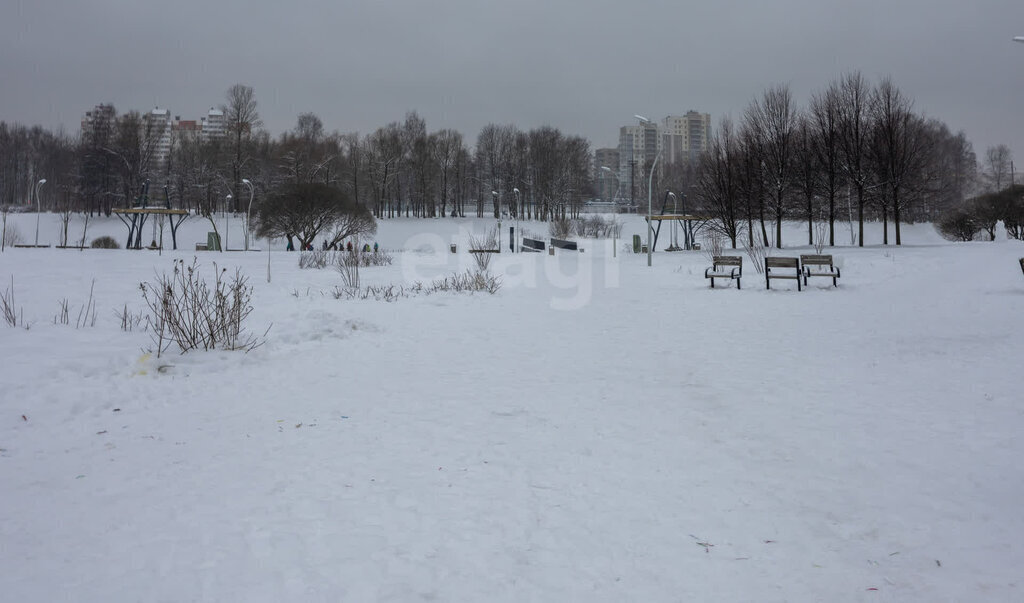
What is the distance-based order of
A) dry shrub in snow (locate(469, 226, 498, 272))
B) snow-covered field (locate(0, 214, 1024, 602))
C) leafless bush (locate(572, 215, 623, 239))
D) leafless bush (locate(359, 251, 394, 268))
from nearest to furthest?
snow-covered field (locate(0, 214, 1024, 602)) → dry shrub in snow (locate(469, 226, 498, 272)) → leafless bush (locate(359, 251, 394, 268)) → leafless bush (locate(572, 215, 623, 239))

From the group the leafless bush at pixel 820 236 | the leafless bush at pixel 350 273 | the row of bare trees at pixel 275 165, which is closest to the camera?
the leafless bush at pixel 350 273

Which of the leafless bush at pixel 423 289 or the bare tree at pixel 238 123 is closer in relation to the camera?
the leafless bush at pixel 423 289

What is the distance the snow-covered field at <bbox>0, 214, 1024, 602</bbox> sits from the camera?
2998 millimetres

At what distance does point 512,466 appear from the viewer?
445 cm

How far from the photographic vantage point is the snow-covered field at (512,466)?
300cm

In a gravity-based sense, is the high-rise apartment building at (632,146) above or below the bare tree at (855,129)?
above

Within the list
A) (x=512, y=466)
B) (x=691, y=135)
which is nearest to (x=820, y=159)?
(x=512, y=466)

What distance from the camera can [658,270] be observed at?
84.3ft

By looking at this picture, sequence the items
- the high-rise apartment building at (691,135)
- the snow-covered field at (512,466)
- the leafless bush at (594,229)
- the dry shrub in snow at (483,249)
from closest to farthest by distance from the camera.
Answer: the snow-covered field at (512,466) → the dry shrub in snow at (483,249) → the leafless bush at (594,229) → the high-rise apartment building at (691,135)

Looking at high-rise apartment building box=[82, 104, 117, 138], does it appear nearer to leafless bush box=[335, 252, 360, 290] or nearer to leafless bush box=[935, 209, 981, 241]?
leafless bush box=[335, 252, 360, 290]

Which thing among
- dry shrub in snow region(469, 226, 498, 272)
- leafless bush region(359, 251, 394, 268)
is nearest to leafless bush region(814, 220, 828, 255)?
dry shrub in snow region(469, 226, 498, 272)

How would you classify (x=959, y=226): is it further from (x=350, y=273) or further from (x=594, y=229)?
(x=350, y=273)

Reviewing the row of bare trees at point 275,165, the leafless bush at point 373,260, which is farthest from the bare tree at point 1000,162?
the leafless bush at point 373,260

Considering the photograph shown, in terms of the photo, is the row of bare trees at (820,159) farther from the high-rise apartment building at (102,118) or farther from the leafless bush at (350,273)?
the high-rise apartment building at (102,118)
